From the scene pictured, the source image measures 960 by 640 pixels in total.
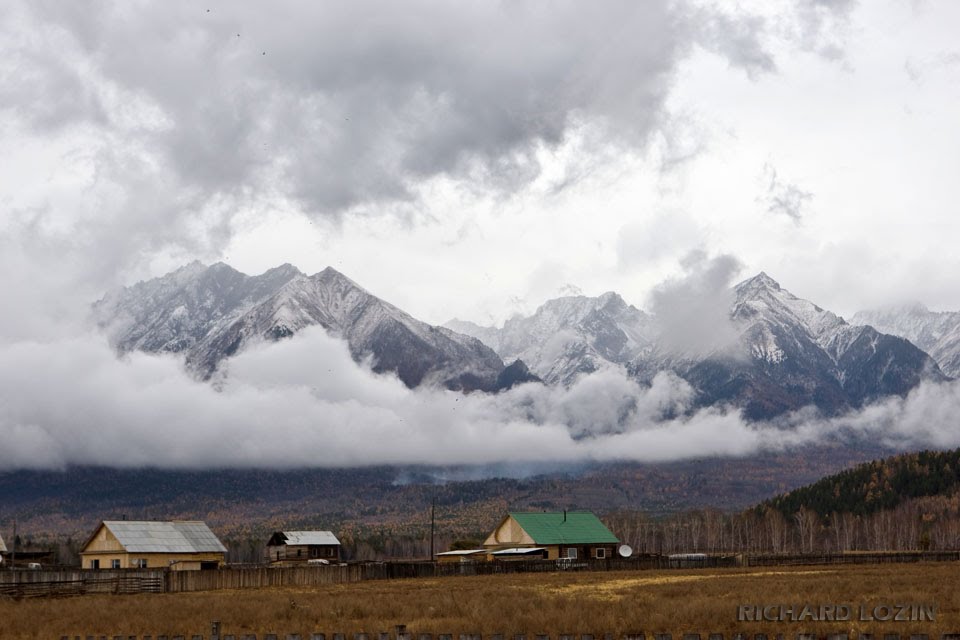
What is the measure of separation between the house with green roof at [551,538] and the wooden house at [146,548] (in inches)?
1220

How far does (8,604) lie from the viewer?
177 ft

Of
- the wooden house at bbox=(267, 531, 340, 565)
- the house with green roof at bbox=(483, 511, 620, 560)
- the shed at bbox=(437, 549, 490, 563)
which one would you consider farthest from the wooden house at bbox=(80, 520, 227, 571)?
the house with green roof at bbox=(483, 511, 620, 560)

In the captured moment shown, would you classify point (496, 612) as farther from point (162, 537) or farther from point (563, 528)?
point (563, 528)

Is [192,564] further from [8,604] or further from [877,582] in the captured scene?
[877,582]

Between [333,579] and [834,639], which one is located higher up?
[834,639]

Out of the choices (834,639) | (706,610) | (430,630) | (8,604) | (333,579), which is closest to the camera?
(834,639)

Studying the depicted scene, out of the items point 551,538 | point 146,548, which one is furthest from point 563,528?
point 146,548

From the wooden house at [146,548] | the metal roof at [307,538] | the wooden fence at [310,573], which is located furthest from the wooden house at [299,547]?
the wooden fence at [310,573]

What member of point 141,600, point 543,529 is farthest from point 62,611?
point 543,529

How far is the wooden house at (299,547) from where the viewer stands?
130m

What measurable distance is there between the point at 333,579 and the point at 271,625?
4327 centimetres

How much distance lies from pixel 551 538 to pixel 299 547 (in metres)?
28.1

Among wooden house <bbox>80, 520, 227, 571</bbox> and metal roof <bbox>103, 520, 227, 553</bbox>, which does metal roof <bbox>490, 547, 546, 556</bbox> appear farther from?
wooden house <bbox>80, 520, 227, 571</bbox>

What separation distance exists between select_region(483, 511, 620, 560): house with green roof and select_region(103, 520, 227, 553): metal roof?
30.1m
